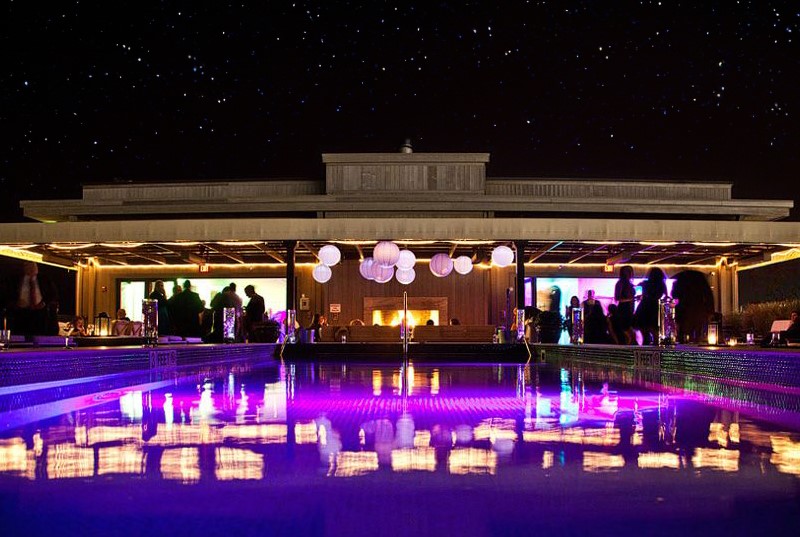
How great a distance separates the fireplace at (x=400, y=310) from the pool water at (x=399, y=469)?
1689 cm

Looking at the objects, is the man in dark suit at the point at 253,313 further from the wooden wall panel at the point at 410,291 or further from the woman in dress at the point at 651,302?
the wooden wall panel at the point at 410,291

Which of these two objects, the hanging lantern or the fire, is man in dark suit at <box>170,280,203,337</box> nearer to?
the hanging lantern

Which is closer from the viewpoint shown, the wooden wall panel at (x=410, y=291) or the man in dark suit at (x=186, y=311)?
the man in dark suit at (x=186, y=311)

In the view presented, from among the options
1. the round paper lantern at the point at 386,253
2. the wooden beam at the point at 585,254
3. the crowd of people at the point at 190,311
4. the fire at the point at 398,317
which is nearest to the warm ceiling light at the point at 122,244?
the crowd of people at the point at 190,311

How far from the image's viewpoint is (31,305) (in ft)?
30.8

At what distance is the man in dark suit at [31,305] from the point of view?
29.9ft

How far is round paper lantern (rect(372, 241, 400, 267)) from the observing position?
14641mm

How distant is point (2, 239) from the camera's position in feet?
54.2

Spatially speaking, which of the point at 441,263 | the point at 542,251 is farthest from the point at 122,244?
the point at 542,251

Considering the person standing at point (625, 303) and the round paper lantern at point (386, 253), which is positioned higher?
the round paper lantern at point (386, 253)

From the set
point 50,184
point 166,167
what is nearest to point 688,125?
point 166,167

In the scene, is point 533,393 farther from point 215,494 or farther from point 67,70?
point 67,70

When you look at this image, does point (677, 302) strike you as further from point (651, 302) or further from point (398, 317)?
point (398, 317)

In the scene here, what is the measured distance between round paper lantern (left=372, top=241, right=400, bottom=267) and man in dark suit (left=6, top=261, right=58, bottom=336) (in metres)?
6.27
